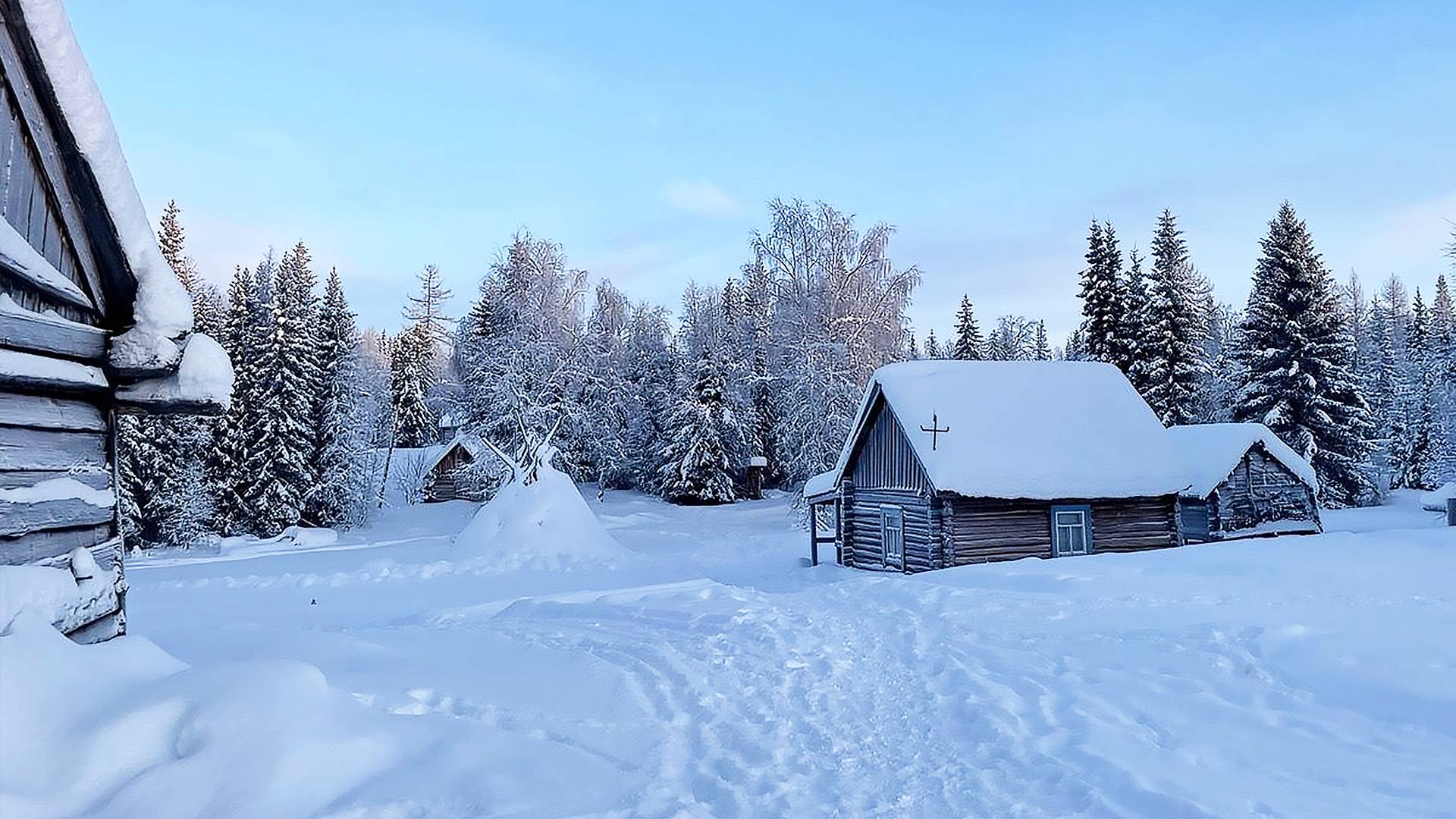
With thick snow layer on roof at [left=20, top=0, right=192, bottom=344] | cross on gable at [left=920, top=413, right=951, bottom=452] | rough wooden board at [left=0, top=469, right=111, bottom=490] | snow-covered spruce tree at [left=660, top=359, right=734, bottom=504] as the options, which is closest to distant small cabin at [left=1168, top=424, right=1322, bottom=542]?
cross on gable at [left=920, top=413, right=951, bottom=452]

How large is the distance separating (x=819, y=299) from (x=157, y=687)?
29.5 metres

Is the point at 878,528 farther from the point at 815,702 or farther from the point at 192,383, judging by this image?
the point at 192,383

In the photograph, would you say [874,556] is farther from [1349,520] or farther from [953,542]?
[1349,520]

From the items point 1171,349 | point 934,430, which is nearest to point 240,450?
point 934,430

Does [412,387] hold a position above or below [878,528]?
above

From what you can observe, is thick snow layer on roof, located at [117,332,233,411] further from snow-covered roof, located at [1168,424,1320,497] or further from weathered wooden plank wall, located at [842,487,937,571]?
snow-covered roof, located at [1168,424,1320,497]

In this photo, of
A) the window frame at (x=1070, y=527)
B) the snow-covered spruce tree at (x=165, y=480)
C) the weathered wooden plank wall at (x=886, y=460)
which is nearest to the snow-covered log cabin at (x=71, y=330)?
the weathered wooden plank wall at (x=886, y=460)

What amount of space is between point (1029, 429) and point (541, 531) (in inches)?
545

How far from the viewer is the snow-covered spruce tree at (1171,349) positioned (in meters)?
39.8

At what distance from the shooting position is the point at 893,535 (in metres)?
24.0

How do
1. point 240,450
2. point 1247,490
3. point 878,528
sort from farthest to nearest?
point 240,450 < point 1247,490 < point 878,528

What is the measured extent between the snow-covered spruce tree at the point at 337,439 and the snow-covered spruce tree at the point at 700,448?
1515 centimetres

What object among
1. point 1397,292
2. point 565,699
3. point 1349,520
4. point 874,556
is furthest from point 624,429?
point 1397,292

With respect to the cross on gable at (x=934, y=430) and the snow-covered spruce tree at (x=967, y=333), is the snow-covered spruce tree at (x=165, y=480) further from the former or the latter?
the snow-covered spruce tree at (x=967, y=333)
